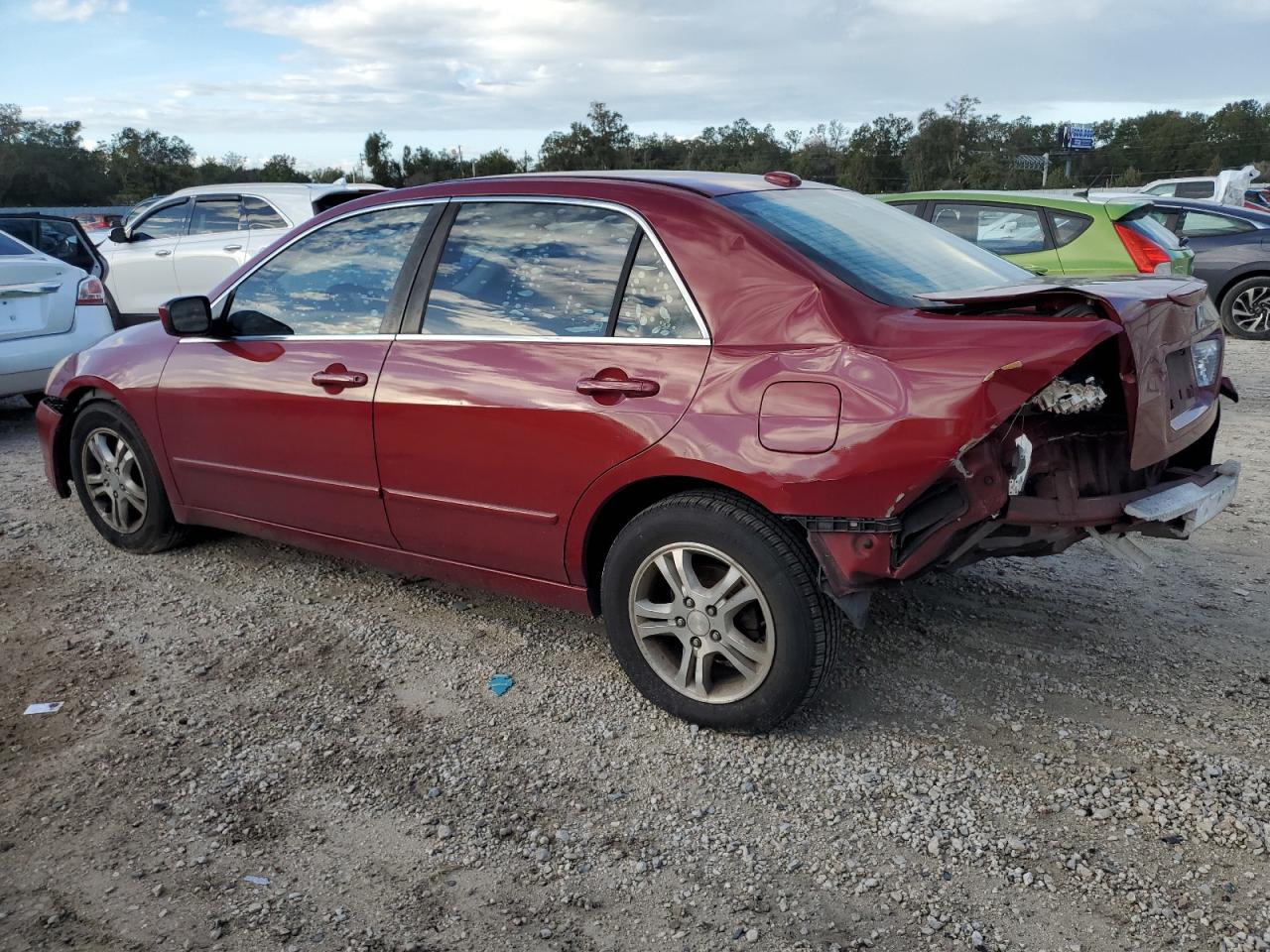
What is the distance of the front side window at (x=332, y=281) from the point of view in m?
4.00

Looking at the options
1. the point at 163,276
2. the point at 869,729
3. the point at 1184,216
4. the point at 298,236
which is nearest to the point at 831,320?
the point at 869,729

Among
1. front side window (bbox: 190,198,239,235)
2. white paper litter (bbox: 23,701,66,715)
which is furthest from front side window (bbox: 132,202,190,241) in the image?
white paper litter (bbox: 23,701,66,715)

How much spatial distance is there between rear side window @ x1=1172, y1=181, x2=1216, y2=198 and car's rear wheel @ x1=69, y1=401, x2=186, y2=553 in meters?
22.9

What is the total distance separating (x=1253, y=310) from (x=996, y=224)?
4.51 metres

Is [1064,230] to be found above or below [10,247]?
below

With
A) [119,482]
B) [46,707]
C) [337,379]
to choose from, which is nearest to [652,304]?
[337,379]

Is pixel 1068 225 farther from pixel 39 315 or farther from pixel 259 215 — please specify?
pixel 39 315

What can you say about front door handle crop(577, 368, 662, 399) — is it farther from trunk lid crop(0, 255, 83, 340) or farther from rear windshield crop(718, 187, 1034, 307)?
trunk lid crop(0, 255, 83, 340)

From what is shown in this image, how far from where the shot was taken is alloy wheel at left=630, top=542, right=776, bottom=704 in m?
3.20

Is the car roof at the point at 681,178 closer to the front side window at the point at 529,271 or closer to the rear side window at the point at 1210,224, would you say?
the front side window at the point at 529,271

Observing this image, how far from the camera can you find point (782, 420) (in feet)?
9.83

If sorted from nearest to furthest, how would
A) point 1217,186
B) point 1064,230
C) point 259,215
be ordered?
point 1064,230 → point 259,215 → point 1217,186

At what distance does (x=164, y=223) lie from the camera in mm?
11391

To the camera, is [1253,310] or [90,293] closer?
[90,293]
